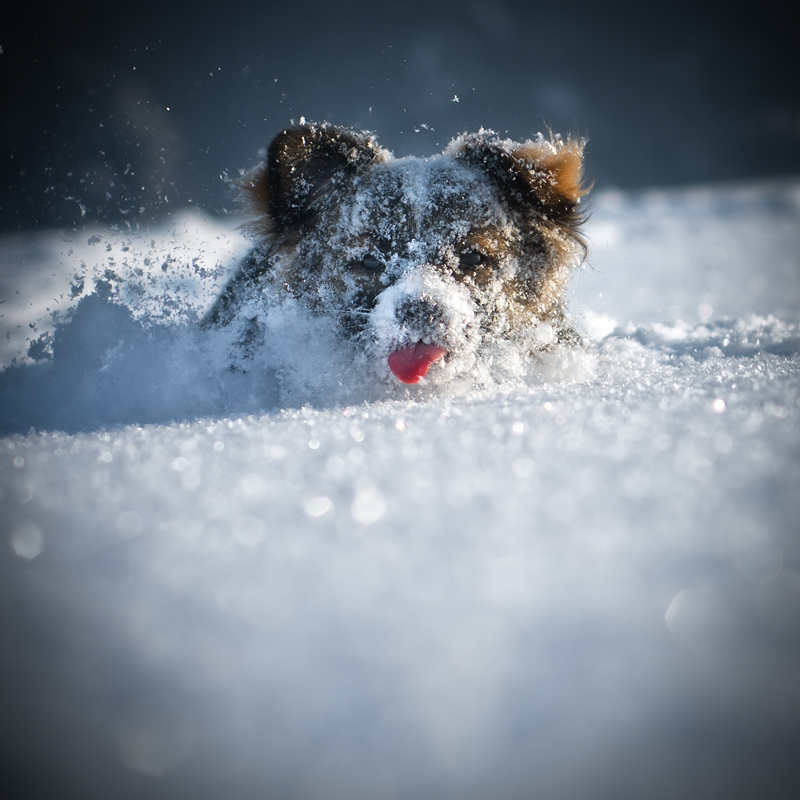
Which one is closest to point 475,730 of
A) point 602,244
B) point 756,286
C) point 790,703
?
point 790,703

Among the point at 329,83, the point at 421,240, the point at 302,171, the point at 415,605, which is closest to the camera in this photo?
the point at 415,605

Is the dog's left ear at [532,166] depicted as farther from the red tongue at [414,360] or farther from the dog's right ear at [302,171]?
the red tongue at [414,360]

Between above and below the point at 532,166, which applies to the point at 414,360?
below

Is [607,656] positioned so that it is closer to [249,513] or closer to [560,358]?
[249,513]

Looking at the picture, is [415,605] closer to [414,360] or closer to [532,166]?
[414,360]

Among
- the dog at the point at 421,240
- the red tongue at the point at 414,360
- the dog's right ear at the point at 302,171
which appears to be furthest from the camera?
the dog's right ear at the point at 302,171

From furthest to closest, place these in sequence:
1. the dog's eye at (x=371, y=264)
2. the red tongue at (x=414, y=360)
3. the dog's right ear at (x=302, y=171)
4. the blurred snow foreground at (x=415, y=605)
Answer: the dog's right ear at (x=302, y=171), the dog's eye at (x=371, y=264), the red tongue at (x=414, y=360), the blurred snow foreground at (x=415, y=605)

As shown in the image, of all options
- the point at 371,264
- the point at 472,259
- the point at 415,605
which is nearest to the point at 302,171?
the point at 371,264

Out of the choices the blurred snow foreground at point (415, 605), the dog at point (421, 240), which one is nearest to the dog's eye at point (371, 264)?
the dog at point (421, 240)
